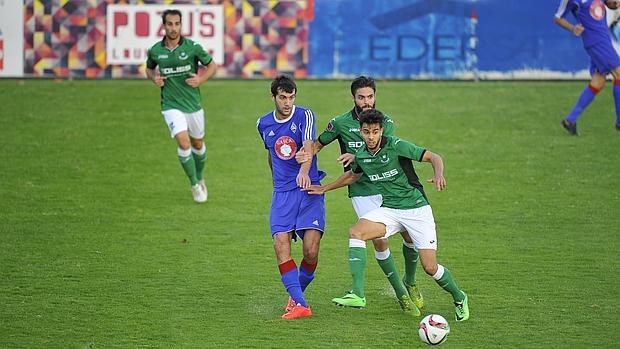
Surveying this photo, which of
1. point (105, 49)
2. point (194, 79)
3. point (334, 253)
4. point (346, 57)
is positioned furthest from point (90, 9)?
point (334, 253)

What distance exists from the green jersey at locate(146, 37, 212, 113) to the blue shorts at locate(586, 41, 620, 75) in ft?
21.4

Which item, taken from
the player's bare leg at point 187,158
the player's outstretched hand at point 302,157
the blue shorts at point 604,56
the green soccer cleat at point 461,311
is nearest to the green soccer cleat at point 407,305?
the green soccer cleat at point 461,311

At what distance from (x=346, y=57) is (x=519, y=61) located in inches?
138

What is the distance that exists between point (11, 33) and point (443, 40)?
8.71m

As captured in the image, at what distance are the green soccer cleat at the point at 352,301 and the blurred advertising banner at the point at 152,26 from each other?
1326 cm

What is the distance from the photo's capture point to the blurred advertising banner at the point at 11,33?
22.4 m

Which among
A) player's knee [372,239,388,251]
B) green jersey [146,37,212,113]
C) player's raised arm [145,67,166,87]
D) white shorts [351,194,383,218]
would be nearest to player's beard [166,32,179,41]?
green jersey [146,37,212,113]

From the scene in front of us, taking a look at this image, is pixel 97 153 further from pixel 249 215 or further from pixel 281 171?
pixel 281 171

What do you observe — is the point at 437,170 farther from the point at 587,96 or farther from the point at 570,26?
the point at 587,96

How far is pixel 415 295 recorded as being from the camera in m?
9.92

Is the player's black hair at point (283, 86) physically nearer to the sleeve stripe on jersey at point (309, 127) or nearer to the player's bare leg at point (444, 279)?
the sleeve stripe on jersey at point (309, 127)

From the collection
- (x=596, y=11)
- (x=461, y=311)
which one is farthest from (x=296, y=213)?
(x=596, y=11)

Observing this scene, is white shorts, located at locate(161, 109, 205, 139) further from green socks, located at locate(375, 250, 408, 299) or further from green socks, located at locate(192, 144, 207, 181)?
green socks, located at locate(375, 250, 408, 299)

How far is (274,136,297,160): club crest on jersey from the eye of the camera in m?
9.72
